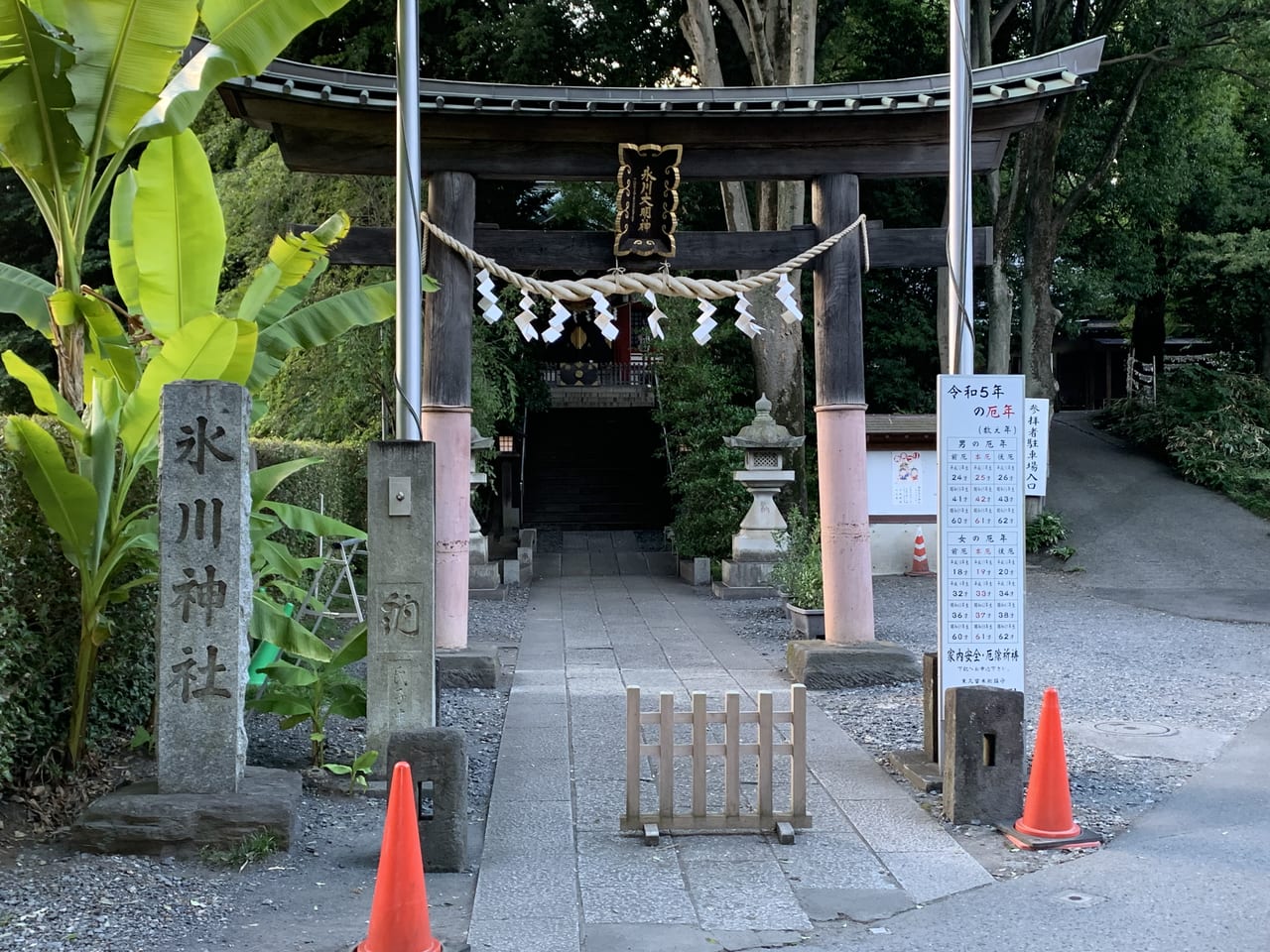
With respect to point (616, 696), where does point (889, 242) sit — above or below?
above

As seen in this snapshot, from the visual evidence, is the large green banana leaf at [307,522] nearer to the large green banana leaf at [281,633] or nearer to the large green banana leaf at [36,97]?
the large green banana leaf at [281,633]

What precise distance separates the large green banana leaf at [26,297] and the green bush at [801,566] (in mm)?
7161

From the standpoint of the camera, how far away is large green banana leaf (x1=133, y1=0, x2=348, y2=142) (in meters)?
6.12

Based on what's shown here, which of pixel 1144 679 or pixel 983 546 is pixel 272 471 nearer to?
pixel 983 546

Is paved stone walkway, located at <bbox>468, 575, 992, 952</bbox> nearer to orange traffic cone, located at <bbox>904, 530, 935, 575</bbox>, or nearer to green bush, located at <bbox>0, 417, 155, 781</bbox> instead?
green bush, located at <bbox>0, 417, 155, 781</bbox>

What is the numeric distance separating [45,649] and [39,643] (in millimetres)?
110

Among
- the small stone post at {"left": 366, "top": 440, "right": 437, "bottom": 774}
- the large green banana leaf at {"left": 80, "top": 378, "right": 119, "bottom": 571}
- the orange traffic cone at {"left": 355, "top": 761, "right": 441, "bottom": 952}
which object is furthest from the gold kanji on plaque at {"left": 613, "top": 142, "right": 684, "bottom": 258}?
the orange traffic cone at {"left": 355, "top": 761, "right": 441, "bottom": 952}

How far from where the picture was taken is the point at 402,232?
738cm

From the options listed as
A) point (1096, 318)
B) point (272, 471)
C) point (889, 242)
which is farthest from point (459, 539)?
point (1096, 318)

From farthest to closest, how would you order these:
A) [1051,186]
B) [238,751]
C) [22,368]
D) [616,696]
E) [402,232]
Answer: [1051,186], [616,696], [402,232], [22,368], [238,751]

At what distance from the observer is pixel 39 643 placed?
5855 mm

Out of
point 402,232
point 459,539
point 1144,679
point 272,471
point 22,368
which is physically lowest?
point 1144,679

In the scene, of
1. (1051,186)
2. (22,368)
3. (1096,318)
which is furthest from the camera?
(1096,318)

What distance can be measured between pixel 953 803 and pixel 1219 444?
22.2 meters
